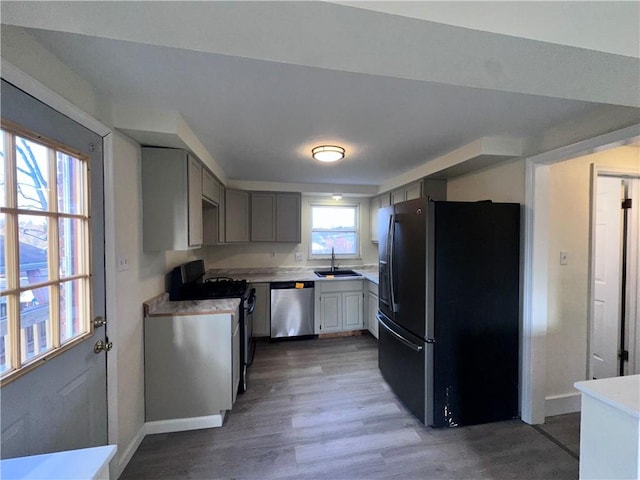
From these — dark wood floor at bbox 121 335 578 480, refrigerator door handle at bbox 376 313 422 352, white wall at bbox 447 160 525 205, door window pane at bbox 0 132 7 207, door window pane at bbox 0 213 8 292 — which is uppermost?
white wall at bbox 447 160 525 205

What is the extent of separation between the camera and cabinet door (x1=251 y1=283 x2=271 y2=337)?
364 cm

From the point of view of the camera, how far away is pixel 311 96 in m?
1.44

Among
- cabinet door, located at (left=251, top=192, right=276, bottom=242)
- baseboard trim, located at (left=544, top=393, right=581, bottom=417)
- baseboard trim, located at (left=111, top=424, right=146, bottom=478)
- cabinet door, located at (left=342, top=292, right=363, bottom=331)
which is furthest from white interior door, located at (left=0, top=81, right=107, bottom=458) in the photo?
baseboard trim, located at (left=544, top=393, right=581, bottom=417)

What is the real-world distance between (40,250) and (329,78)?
1.46 metres

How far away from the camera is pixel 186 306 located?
2.17 m

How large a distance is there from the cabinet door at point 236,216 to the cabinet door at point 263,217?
0.32ft

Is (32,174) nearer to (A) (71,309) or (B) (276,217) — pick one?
(A) (71,309)

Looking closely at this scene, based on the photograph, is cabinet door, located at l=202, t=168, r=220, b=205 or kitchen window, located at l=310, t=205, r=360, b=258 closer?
cabinet door, located at l=202, t=168, r=220, b=205

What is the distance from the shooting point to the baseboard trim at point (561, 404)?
219 centimetres

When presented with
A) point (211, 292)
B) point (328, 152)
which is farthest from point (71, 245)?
point (328, 152)

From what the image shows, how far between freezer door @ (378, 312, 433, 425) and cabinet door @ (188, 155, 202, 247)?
1908 millimetres

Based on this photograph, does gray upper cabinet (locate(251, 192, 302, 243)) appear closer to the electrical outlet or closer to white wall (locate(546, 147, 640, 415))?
the electrical outlet

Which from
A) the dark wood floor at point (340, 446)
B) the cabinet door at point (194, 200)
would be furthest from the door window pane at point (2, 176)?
→ the dark wood floor at point (340, 446)

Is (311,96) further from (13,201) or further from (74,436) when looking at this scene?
(74,436)
